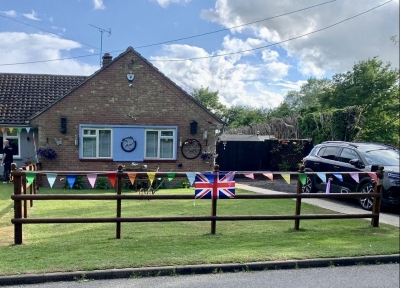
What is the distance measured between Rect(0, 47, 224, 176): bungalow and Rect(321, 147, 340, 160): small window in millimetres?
1714

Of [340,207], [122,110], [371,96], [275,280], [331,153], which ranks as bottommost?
[275,280]

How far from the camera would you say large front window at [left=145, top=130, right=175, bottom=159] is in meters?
7.94

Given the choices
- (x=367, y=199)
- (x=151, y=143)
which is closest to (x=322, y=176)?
(x=367, y=199)

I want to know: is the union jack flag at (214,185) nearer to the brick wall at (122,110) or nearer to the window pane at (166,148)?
the brick wall at (122,110)

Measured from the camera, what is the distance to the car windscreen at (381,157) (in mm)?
3082

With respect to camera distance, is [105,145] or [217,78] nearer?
[217,78]

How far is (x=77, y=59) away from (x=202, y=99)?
86.2 inches

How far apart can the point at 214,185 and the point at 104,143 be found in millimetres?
4142

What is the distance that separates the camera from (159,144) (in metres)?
8.70

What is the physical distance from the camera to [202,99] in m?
4.77

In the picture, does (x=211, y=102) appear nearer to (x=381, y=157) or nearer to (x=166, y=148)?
(x=381, y=157)

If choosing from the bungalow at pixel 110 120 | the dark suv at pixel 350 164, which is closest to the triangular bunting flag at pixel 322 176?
the dark suv at pixel 350 164

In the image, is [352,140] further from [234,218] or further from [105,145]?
[105,145]

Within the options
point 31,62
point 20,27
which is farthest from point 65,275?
point 20,27
